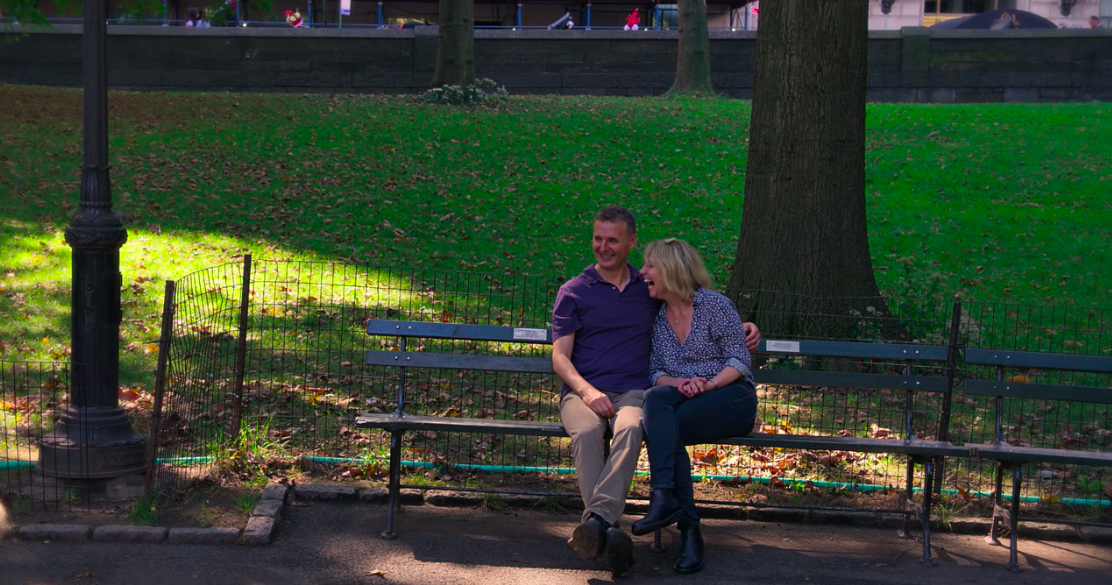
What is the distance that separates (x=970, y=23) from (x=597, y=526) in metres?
29.7

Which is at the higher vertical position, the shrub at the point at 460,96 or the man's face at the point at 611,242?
the shrub at the point at 460,96

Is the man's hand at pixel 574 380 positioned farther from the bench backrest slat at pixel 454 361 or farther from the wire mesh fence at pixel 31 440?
the wire mesh fence at pixel 31 440

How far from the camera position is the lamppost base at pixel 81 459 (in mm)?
5168

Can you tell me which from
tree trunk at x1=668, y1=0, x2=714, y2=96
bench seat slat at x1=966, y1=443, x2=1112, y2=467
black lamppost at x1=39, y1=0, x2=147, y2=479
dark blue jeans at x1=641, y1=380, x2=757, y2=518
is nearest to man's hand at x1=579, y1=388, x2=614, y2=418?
dark blue jeans at x1=641, y1=380, x2=757, y2=518

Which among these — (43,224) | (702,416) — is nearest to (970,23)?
(43,224)

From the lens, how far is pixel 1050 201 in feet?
45.4

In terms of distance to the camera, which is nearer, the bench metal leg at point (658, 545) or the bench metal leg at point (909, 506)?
the bench metal leg at point (658, 545)

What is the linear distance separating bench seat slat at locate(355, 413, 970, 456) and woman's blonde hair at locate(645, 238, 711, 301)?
2.52 ft

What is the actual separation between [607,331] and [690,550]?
45.3 inches

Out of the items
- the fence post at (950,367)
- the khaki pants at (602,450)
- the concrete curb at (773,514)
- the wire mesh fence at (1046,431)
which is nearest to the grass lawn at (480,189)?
the wire mesh fence at (1046,431)

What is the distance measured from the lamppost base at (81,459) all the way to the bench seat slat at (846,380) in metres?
3.26

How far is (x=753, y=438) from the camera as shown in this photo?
500cm

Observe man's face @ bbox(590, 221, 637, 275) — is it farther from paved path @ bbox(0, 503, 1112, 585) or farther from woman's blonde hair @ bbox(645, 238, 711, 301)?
paved path @ bbox(0, 503, 1112, 585)

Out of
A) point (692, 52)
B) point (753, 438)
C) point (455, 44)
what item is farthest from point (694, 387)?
point (692, 52)
